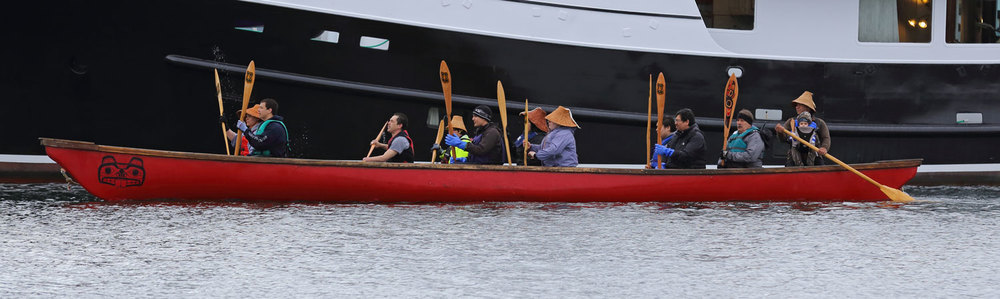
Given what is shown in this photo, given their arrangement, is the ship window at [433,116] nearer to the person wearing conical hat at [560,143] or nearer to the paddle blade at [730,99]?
the person wearing conical hat at [560,143]

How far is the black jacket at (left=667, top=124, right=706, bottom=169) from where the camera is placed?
12633 millimetres

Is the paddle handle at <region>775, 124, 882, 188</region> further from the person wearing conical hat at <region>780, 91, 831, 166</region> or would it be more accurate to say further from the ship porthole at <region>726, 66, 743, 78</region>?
the ship porthole at <region>726, 66, 743, 78</region>

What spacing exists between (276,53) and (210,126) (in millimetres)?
1039

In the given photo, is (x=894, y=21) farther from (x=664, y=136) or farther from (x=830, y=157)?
(x=664, y=136)

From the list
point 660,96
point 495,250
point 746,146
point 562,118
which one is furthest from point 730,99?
point 495,250

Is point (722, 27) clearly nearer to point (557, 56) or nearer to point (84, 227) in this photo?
point (557, 56)

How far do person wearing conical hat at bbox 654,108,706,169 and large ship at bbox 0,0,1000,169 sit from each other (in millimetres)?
2135

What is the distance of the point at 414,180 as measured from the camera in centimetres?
1184

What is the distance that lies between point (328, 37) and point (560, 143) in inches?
115

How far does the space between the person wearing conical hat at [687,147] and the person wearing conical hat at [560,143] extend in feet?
2.65

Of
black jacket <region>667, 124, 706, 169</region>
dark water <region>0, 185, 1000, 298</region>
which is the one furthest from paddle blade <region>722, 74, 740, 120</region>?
dark water <region>0, 185, 1000, 298</region>

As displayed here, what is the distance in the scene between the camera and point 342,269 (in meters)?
7.68

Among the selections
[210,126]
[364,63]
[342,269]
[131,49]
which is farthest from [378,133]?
[342,269]

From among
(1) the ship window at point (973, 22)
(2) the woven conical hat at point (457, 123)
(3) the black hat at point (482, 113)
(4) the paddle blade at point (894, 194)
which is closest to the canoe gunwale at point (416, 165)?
(4) the paddle blade at point (894, 194)
